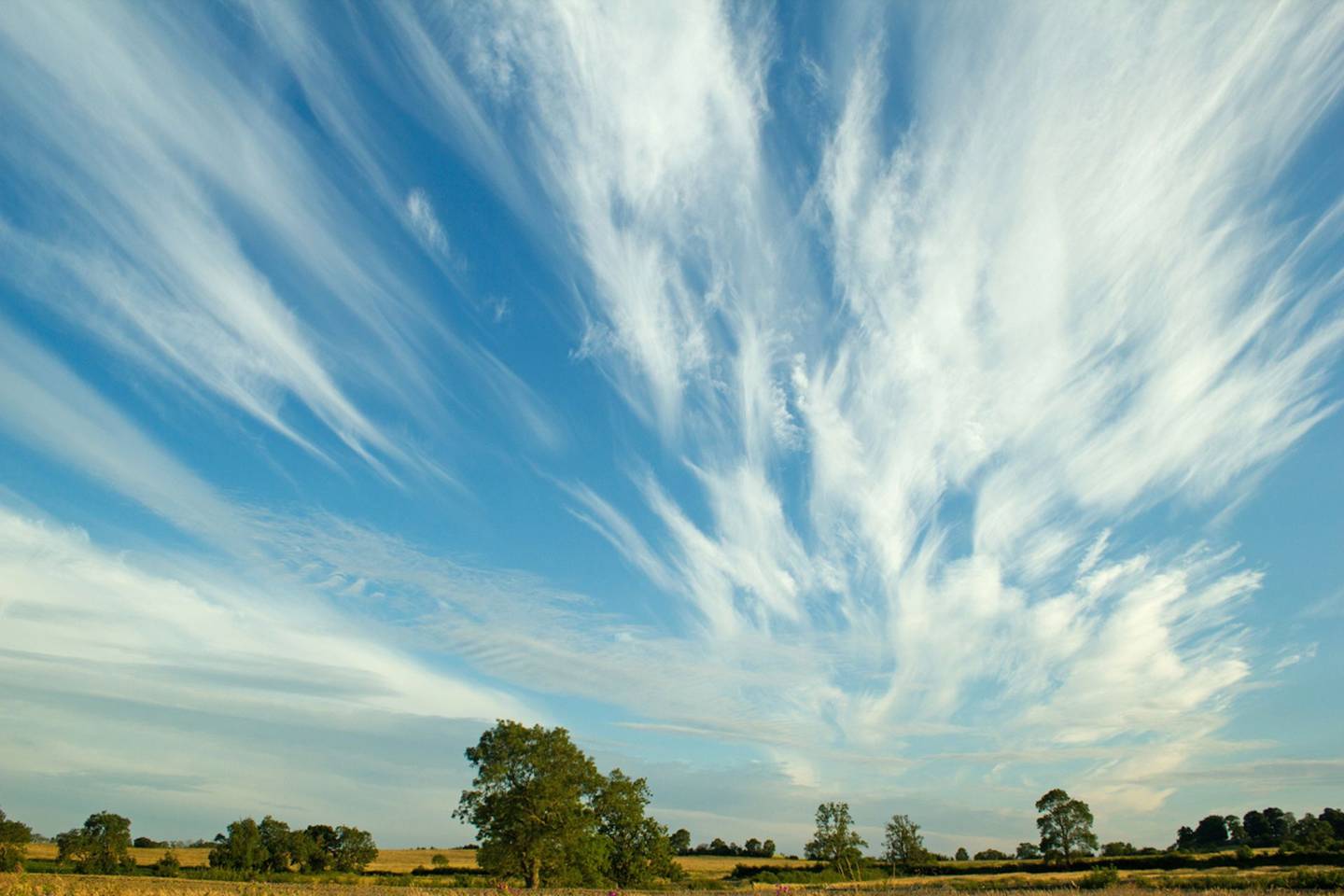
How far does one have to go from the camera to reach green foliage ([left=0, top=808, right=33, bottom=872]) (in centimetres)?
10257

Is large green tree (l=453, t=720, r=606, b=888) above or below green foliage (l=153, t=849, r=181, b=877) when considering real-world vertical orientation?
above

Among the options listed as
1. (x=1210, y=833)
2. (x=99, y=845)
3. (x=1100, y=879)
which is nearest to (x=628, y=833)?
(x=1100, y=879)

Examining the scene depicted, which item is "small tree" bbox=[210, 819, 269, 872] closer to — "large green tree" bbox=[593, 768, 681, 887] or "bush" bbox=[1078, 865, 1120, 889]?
"large green tree" bbox=[593, 768, 681, 887]

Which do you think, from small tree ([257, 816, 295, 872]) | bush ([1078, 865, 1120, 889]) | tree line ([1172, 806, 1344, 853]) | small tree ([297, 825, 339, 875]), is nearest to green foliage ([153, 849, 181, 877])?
small tree ([257, 816, 295, 872])

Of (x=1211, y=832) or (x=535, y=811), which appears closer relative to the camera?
(x=535, y=811)

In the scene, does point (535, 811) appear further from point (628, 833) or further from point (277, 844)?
point (277, 844)

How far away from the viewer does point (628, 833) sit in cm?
8531

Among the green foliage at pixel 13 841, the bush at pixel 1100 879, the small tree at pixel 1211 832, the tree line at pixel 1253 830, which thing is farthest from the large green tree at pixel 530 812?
the small tree at pixel 1211 832

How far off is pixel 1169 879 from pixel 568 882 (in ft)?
169

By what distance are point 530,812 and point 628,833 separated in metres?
21.6

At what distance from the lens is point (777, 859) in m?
145

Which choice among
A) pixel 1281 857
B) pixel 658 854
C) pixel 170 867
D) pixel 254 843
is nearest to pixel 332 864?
pixel 254 843

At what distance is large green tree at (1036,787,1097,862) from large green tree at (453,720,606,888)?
9618 cm

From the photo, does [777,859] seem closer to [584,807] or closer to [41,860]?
[584,807]
